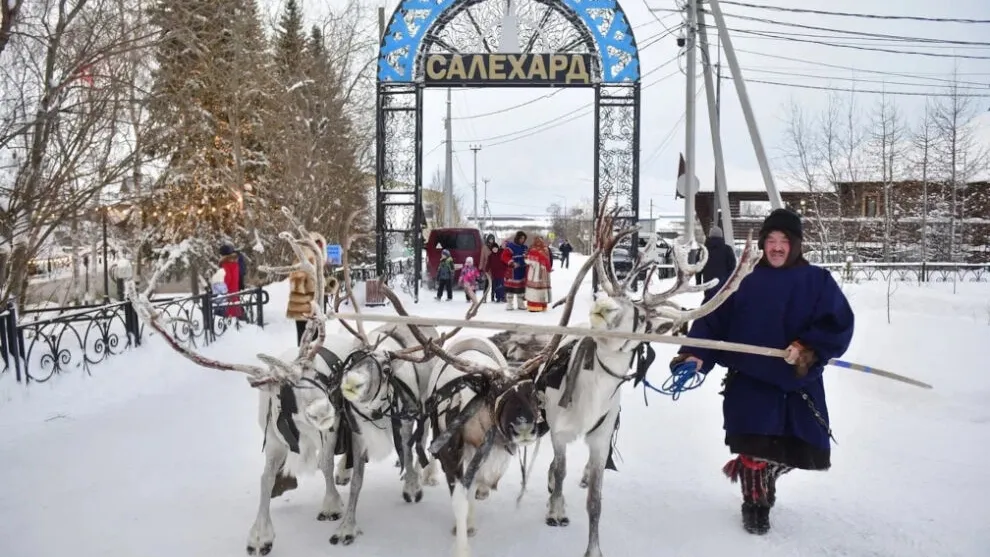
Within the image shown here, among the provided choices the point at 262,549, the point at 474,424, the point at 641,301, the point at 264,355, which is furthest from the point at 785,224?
the point at 262,549

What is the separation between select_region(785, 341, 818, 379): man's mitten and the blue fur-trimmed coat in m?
0.08

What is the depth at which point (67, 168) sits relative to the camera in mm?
7145

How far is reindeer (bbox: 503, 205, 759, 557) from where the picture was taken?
359 centimetres

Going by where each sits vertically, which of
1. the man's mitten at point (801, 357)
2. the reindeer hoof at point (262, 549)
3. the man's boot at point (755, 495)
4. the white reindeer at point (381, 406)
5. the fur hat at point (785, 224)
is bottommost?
the reindeer hoof at point (262, 549)

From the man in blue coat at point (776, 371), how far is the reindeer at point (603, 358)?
592mm

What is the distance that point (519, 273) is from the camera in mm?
14703

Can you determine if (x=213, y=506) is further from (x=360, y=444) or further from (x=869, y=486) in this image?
(x=869, y=486)

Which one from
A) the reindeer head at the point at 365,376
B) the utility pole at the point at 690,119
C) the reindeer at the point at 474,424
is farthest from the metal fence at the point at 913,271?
the reindeer head at the point at 365,376

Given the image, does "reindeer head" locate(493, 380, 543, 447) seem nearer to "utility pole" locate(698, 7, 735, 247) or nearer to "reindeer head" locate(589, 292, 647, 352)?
"reindeer head" locate(589, 292, 647, 352)

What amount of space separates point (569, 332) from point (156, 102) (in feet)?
21.2

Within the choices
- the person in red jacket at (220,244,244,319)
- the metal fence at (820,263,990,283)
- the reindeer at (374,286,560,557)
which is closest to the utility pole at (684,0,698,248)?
the metal fence at (820,263,990,283)

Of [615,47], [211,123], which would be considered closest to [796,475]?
[615,47]

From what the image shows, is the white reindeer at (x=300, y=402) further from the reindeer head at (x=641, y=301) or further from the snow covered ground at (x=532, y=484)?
the reindeer head at (x=641, y=301)

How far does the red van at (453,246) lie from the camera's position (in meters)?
19.7
